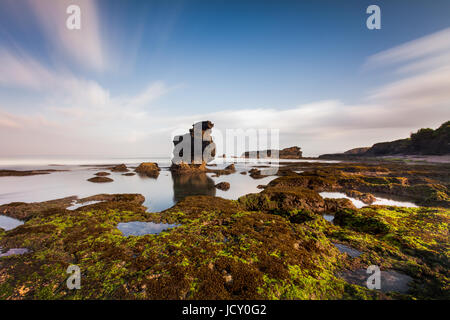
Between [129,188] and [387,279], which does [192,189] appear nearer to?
[129,188]

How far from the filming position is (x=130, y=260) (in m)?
5.48

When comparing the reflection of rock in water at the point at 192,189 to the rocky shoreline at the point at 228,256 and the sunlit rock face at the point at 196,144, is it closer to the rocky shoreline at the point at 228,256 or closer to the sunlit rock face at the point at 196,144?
the rocky shoreline at the point at 228,256

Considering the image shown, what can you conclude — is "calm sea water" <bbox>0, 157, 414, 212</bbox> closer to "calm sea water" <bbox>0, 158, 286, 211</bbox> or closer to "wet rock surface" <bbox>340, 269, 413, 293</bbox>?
"calm sea water" <bbox>0, 158, 286, 211</bbox>

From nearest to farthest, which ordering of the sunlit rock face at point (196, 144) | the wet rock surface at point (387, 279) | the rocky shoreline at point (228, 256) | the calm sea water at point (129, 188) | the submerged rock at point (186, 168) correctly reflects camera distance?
the rocky shoreline at point (228, 256) → the wet rock surface at point (387, 279) → the calm sea water at point (129, 188) → the submerged rock at point (186, 168) → the sunlit rock face at point (196, 144)

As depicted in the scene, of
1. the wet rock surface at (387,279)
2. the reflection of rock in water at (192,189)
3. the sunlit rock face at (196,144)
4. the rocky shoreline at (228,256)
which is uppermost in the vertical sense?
the sunlit rock face at (196,144)

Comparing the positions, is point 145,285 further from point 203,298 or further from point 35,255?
point 35,255

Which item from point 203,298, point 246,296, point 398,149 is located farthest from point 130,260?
point 398,149

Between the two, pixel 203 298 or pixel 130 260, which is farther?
pixel 130 260

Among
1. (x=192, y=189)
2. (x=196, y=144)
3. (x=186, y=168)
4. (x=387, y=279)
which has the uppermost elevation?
(x=196, y=144)

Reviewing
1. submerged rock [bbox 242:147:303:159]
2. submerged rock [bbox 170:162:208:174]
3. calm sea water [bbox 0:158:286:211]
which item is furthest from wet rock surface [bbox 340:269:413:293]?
submerged rock [bbox 242:147:303:159]

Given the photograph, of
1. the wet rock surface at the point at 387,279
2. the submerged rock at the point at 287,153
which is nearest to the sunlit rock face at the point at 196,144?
the wet rock surface at the point at 387,279

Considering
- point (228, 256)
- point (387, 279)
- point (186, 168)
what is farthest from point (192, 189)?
point (186, 168)
